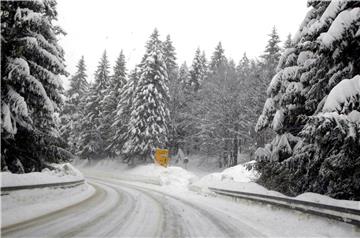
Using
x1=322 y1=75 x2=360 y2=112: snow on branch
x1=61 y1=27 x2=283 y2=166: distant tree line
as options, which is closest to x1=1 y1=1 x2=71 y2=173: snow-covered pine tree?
x1=322 y1=75 x2=360 y2=112: snow on branch

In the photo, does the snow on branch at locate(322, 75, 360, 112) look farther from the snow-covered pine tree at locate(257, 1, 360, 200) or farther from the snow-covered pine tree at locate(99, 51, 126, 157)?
the snow-covered pine tree at locate(99, 51, 126, 157)

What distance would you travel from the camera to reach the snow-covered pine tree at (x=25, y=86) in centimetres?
1241

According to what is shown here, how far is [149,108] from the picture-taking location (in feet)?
134

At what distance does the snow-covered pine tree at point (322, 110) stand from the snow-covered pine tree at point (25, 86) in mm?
9876

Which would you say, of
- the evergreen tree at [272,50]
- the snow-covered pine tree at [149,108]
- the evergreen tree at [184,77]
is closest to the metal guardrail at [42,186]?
the snow-covered pine tree at [149,108]

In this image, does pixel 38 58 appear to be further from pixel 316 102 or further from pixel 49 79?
pixel 316 102

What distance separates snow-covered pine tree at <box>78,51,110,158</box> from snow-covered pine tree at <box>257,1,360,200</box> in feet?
124

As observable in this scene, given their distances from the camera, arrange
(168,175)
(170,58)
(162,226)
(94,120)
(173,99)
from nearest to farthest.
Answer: (162,226) → (168,175) → (173,99) → (94,120) → (170,58)

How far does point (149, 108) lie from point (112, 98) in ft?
40.3

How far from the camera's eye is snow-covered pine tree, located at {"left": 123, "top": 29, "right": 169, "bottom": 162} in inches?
1583

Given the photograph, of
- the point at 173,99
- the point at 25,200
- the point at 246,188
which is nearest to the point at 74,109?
the point at 173,99

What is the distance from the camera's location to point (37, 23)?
1324cm

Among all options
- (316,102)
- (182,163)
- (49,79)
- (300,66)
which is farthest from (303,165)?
(182,163)

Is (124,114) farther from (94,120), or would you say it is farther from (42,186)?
(42,186)
